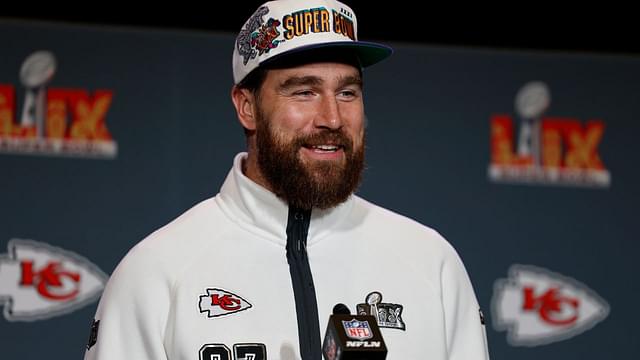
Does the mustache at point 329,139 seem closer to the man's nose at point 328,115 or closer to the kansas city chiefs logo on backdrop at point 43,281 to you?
the man's nose at point 328,115

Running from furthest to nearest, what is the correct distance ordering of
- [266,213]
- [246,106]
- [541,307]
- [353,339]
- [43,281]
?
[541,307] < [43,281] < [246,106] < [266,213] < [353,339]

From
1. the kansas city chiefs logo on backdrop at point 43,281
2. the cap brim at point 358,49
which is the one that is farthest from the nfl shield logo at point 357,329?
the kansas city chiefs logo on backdrop at point 43,281

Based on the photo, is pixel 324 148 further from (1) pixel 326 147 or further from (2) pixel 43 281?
(2) pixel 43 281

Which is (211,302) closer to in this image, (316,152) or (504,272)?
(316,152)

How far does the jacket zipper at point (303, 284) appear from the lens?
1.70 metres

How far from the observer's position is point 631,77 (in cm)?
317

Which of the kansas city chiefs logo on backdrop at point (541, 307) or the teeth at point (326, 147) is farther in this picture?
the kansas city chiefs logo on backdrop at point (541, 307)

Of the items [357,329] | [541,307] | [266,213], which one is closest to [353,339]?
[357,329]

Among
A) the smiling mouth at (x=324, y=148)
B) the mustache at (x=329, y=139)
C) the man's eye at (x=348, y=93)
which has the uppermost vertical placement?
the man's eye at (x=348, y=93)

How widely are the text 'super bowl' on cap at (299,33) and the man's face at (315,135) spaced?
4 cm

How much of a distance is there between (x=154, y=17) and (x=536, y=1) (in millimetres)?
1017

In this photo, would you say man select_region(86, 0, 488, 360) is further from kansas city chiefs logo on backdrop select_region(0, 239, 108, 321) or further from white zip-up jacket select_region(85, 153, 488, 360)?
kansas city chiefs logo on backdrop select_region(0, 239, 108, 321)

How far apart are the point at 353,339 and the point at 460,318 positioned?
0.53m

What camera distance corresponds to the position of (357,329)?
139cm
